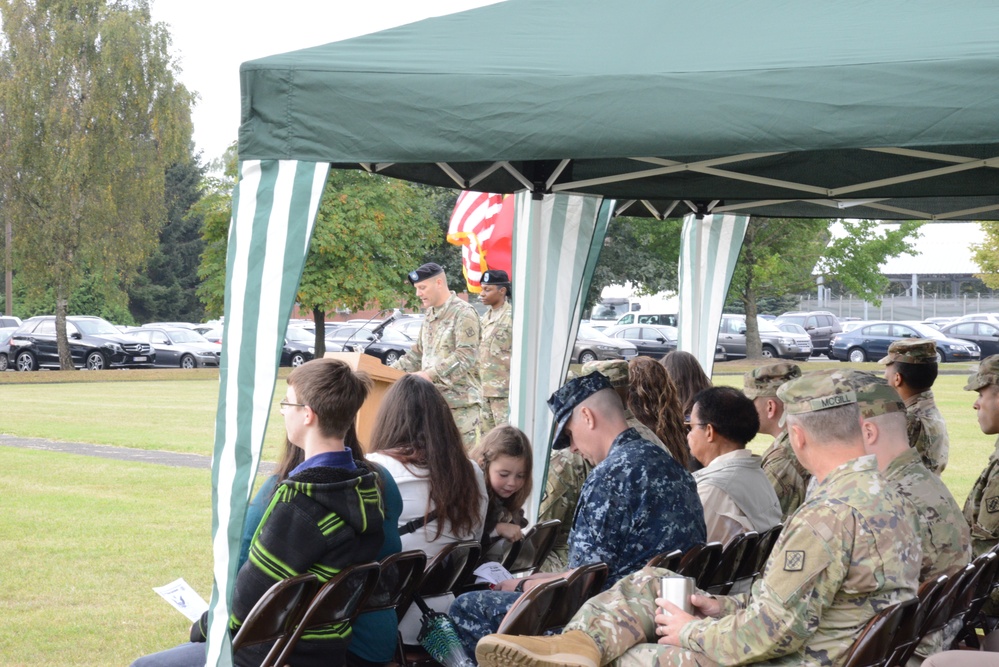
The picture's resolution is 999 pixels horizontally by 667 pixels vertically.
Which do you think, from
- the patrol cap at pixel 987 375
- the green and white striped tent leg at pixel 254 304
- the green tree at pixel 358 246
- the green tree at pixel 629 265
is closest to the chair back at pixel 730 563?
the green and white striped tent leg at pixel 254 304

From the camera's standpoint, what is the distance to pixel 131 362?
32.5 meters

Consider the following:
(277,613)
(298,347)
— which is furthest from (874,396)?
(298,347)

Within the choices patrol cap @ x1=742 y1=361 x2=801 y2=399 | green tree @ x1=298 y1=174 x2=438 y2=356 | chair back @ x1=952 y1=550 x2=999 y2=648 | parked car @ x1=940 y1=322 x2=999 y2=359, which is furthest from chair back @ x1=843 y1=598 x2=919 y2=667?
parked car @ x1=940 y1=322 x2=999 y2=359

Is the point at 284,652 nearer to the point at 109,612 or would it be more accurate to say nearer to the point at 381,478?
the point at 381,478

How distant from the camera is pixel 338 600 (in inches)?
130

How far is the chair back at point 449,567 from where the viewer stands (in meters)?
3.78

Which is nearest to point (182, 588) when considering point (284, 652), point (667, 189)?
point (284, 652)

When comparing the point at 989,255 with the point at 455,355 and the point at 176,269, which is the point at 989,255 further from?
the point at 176,269

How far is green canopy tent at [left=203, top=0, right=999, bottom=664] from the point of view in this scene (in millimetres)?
3215

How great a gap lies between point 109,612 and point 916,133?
15.5 feet

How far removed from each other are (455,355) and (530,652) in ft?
17.5

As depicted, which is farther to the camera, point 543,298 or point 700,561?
point 543,298

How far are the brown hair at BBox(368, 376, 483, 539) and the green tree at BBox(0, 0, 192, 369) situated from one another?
106ft

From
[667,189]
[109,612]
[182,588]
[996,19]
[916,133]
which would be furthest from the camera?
[667,189]
